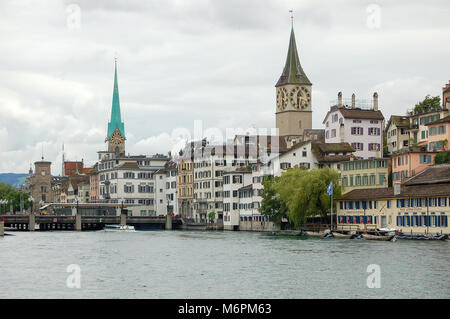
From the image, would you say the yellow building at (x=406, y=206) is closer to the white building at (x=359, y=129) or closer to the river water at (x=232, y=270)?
the river water at (x=232, y=270)

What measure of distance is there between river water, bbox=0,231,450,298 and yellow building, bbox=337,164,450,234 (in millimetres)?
8421

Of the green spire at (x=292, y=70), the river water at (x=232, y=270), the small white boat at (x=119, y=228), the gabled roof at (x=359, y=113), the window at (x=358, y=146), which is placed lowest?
the river water at (x=232, y=270)

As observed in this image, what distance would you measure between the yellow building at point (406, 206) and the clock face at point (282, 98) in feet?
215

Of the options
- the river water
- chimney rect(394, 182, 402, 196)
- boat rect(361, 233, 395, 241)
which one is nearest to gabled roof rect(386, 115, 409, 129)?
chimney rect(394, 182, 402, 196)

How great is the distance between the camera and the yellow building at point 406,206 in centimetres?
9675

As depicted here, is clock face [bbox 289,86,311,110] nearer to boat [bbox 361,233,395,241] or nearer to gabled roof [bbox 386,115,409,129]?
gabled roof [bbox 386,115,409,129]

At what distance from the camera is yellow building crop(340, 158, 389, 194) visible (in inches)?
4707

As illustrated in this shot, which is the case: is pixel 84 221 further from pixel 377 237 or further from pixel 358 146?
pixel 377 237

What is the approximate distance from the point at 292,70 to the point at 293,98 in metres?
6.20

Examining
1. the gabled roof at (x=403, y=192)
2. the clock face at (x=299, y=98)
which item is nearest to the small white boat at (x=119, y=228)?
the gabled roof at (x=403, y=192)

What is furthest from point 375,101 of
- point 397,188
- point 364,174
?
point 397,188

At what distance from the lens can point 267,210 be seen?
124 metres

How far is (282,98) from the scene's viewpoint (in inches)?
7234

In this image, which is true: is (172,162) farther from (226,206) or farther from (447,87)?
(447,87)
